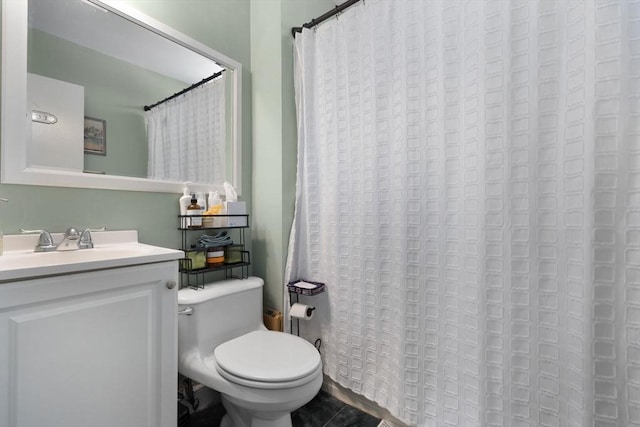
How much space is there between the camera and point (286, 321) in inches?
61.9

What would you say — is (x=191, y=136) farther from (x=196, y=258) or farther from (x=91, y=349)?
(x=91, y=349)

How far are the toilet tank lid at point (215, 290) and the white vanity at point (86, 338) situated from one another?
251 millimetres

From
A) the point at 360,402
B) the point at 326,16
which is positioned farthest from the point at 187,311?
the point at 326,16

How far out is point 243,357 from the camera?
3.59ft

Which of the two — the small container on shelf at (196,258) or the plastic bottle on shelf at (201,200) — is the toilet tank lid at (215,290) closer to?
the small container on shelf at (196,258)

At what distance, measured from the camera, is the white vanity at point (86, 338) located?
667 mm

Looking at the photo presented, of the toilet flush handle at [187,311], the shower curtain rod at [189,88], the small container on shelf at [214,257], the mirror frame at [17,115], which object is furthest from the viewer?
the small container on shelf at [214,257]

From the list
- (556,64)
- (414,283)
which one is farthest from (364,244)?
(556,64)

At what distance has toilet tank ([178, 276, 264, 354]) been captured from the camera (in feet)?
3.91

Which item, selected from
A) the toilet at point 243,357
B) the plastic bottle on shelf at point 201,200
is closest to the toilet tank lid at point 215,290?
the toilet at point 243,357

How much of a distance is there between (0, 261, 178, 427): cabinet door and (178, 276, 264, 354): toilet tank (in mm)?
247

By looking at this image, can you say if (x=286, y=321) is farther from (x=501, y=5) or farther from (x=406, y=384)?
(x=501, y=5)

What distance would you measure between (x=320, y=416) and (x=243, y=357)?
593mm

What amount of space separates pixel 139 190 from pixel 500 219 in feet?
4.75
